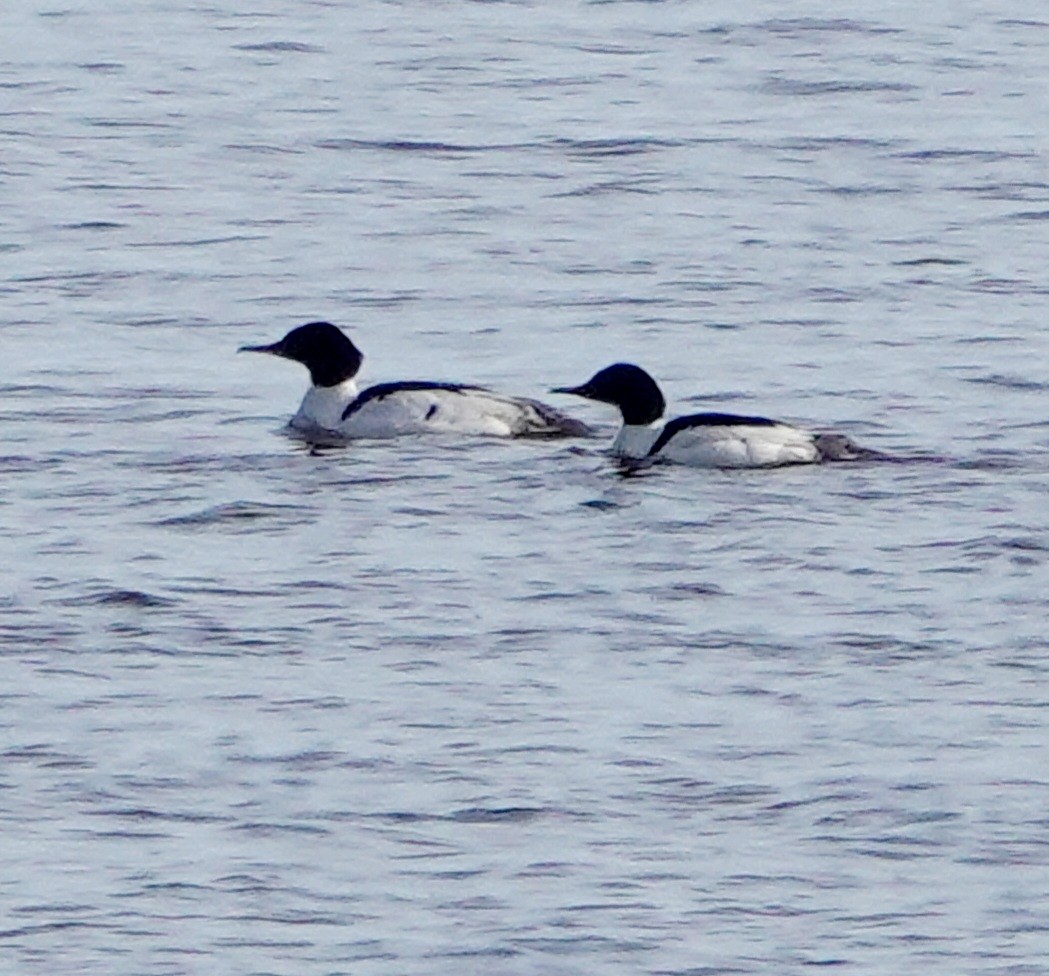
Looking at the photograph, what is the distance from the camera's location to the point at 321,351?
64.2 feet

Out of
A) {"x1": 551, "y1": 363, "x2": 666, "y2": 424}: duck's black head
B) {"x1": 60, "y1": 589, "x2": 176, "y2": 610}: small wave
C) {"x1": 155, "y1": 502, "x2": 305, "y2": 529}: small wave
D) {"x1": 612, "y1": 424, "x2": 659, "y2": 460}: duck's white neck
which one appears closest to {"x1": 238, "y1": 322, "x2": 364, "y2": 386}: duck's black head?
{"x1": 551, "y1": 363, "x2": 666, "y2": 424}: duck's black head

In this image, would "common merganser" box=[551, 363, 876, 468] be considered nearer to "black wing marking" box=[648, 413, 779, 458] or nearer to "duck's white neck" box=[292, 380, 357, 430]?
"black wing marking" box=[648, 413, 779, 458]

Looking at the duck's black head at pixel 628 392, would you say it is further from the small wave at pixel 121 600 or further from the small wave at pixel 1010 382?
the small wave at pixel 121 600

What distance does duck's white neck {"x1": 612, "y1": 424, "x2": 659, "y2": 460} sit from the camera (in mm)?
18219

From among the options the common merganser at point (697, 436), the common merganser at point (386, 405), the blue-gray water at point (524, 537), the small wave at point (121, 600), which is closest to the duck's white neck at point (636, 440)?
the common merganser at point (697, 436)

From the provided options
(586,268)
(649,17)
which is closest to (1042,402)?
(586,268)

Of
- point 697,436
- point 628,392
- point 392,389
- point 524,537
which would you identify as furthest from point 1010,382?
point 524,537

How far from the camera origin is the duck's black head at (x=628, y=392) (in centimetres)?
1833

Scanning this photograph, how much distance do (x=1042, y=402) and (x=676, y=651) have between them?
5209 millimetres

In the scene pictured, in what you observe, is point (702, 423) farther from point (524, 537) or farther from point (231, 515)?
point (231, 515)

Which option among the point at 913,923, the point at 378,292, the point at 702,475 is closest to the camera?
the point at 913,923

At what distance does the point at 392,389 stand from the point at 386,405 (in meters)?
0.11

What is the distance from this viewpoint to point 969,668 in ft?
45.4

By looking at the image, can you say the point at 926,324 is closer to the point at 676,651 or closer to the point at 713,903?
the point at 676,651
